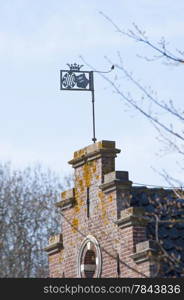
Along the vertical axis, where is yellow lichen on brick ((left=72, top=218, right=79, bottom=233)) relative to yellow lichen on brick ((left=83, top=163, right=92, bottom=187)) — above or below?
below

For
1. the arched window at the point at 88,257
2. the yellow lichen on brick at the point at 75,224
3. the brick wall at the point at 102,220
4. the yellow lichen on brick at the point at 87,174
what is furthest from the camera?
the yellow lichen on brick at the point at 75,224

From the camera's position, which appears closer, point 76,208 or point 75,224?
point 75,224

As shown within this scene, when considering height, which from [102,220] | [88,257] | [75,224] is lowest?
[88,257]

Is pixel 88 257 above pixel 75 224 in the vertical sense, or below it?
below

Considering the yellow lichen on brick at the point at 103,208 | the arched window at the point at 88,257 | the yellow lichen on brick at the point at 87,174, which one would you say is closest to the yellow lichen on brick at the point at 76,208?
the yellow lichen on brick at the point at 87,174

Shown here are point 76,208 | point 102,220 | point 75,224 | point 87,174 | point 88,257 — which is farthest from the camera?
point 76,208

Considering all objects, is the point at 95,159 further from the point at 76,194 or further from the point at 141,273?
the point at 141,273

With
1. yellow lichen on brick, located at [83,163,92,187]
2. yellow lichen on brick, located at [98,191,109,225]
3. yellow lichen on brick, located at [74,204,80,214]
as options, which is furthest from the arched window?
yellow lichen on brick, located at [83,163,92,187]

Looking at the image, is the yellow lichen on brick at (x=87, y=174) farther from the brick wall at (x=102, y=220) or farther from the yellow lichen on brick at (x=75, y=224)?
the yellow lichen on brick at (x=75, y=224)

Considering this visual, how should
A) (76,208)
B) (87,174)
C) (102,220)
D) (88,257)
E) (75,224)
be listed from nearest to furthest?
(102,220) < (88,257) < (87,174) < (75,224) < (76,208)

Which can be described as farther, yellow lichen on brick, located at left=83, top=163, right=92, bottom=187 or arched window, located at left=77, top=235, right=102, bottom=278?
yellow lichen on brick, located at left=83, top=163, right=92, bottom=187

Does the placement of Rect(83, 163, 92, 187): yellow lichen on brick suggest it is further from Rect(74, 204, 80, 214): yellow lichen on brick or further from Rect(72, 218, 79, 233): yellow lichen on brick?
Rect(72, 218, 79, 233): yellow lichen on brick

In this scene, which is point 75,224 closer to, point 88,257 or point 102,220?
point 88,257

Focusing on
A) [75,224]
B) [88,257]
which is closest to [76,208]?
[75,224]
